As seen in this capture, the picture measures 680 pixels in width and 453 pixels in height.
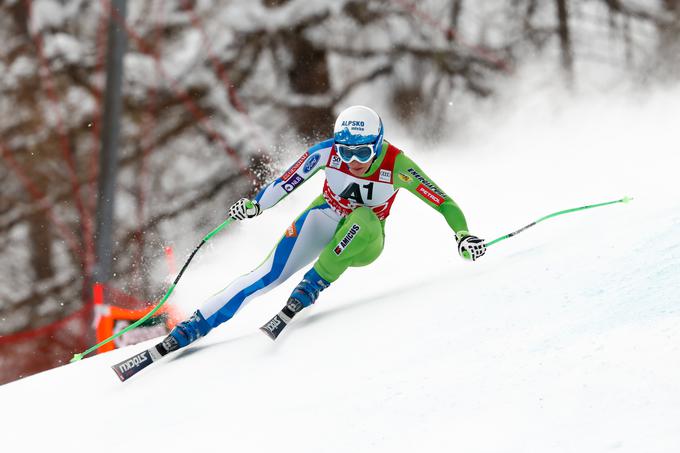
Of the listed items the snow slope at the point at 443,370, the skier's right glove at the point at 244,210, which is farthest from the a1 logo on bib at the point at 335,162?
the snow slope at the point at 443,370

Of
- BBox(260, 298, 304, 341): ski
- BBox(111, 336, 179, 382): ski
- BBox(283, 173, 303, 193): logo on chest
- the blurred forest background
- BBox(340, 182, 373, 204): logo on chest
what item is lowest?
BBox(260, 298, 304, 341): ski

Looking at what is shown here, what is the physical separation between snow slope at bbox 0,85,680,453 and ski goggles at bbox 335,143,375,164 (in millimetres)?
725

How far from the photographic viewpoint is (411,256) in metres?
6.66

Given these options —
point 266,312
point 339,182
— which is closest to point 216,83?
point 266,312

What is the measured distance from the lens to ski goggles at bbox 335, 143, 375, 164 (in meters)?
3.83

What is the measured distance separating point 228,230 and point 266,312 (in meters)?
5.76

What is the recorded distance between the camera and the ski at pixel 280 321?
3561 mm

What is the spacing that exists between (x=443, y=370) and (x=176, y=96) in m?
12.5

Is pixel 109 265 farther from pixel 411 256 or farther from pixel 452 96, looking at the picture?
pixel 411 256

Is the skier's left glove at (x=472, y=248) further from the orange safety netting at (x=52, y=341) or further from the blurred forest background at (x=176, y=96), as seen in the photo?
the orange safety netting at (x=52, y=341)

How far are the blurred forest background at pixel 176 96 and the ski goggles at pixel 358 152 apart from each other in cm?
932

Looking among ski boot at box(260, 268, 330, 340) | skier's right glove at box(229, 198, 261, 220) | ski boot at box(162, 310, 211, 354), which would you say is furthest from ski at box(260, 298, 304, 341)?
skier's right glove at box(229, 198, 261, 220)

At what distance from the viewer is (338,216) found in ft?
13.6

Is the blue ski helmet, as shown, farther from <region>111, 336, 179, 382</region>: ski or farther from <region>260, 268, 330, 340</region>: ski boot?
<region>111, 336, 179, 382</region>: ski
